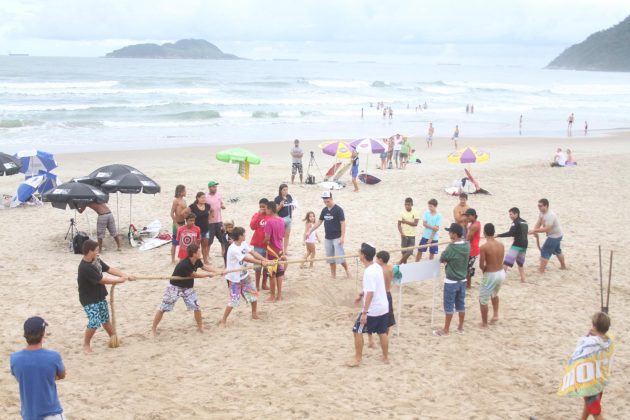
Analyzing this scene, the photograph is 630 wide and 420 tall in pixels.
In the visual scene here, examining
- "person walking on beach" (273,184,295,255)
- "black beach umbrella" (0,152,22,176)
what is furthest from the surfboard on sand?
"black beach umbrella" (0,152,22,176)

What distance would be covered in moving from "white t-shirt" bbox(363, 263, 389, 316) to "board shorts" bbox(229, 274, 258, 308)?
6.81ft

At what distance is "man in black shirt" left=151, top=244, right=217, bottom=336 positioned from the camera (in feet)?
25.8

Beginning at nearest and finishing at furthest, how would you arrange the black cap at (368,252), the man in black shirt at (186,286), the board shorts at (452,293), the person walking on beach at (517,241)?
the black cap at (368,252) < the man in black shirt at (186,286) < the board shorts at (452,293) < the person walking on beach at (517,241)

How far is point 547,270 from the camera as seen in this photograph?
1107cm

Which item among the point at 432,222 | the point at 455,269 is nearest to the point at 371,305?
the point at 455,269

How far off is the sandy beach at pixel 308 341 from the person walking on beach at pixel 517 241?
0.30 meters

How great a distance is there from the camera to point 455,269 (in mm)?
7996

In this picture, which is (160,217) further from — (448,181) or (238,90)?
(238,90)

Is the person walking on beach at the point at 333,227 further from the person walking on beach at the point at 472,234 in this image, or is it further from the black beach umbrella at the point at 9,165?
the black beach umbrella at the point at 9,165

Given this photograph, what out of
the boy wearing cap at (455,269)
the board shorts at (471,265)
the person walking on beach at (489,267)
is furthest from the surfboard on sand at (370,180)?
the boy wearing cap at (455,269)

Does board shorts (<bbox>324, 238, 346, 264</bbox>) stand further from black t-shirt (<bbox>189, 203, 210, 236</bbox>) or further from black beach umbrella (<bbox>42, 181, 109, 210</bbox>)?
black beach umbrella (<bbox>42, 181, 109, 210</bbox>)

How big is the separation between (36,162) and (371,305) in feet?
39.7

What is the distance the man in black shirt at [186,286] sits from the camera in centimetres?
786

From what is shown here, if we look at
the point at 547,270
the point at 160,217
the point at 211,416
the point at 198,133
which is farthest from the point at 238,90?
the point at 211,416
